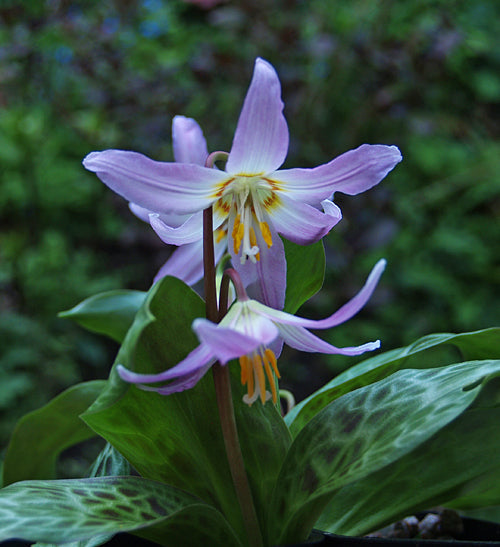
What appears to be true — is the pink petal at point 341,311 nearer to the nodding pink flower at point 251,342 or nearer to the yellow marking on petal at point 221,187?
the nodding pink flower at point 251,342

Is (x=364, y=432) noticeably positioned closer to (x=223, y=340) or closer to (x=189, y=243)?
(x=223, y=340)

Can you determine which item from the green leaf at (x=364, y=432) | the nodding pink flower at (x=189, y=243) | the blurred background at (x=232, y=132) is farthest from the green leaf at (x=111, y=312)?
the blurred background at (x=232, y=132)

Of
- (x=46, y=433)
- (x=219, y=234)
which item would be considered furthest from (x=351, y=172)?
(x=46, y=433)

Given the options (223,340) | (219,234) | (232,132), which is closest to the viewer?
(223,340)

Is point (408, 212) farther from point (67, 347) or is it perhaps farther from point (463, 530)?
point (463, 530)

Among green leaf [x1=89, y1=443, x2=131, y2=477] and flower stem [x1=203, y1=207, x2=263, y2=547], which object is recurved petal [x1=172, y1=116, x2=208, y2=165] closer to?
flower stem [x1=203, y1=207, x2=263, y2=547]

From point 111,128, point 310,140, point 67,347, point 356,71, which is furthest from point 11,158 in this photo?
point 356,71
